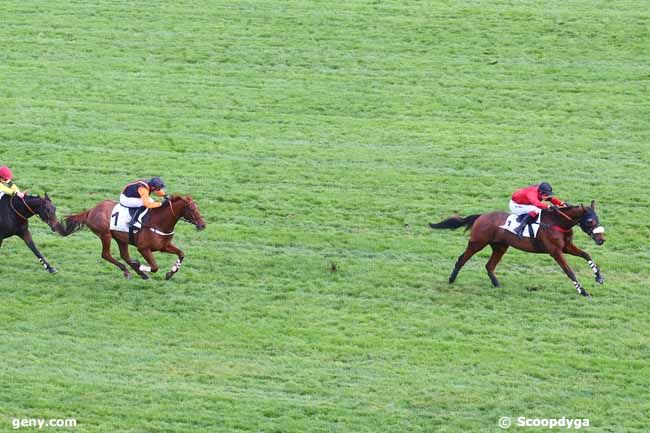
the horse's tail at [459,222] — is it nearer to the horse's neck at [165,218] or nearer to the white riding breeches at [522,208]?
the white riding breeches at [522,208]

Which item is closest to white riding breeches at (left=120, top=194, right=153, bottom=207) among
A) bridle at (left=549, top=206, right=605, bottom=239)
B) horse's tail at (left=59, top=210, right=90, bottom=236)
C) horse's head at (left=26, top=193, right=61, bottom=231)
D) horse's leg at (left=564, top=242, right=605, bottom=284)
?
horse's tail at (left=59, top=210, right=90, bottom=236)

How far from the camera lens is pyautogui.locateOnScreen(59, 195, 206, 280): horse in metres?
19.2

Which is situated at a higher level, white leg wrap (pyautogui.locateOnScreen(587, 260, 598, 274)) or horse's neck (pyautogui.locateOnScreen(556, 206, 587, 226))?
horse's neck (pyautogui.locateOnScreen(556, 206, 587, 226))

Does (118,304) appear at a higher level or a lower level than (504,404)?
lower

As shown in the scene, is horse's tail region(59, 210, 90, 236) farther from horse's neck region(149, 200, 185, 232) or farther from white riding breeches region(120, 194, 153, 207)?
horse's neck region(149, 200, 185, 232)

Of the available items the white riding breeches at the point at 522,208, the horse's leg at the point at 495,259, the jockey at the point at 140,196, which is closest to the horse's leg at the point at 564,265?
the white riding breeches at the point at 522,208

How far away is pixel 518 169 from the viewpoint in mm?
25375

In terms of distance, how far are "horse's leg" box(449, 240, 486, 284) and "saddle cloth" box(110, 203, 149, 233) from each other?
5.00 metres

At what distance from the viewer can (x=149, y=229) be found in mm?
19266

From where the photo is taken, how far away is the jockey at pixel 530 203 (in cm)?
1936

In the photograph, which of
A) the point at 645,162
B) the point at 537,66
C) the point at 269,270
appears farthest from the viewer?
the point at 537,66

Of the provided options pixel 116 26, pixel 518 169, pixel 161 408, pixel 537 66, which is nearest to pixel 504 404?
pixel 161 408

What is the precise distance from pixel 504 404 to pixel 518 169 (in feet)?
33.5

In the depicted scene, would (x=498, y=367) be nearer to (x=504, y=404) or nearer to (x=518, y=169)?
(x=504, y=404)
